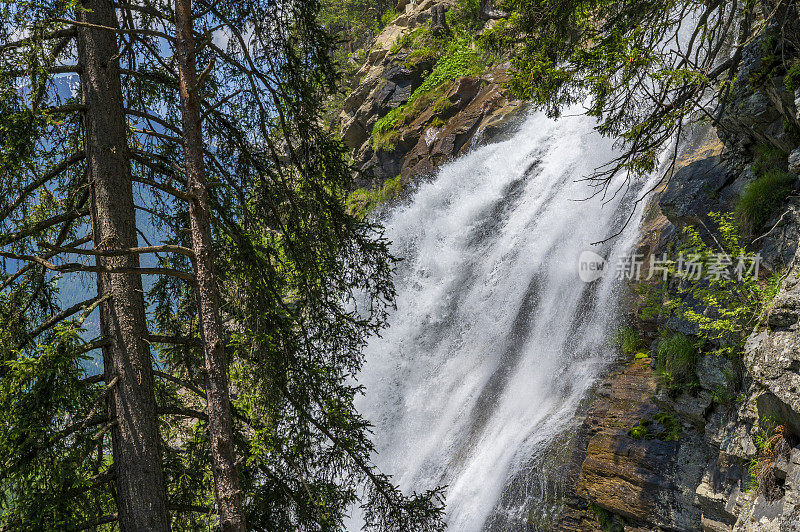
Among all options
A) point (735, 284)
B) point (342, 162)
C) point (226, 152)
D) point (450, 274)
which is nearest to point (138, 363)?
point (226, 152)

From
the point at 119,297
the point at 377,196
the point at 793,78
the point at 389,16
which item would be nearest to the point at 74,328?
the point at 119,297

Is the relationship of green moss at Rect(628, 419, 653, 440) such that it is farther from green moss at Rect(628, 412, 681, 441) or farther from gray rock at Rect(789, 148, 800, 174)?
gray rock at Rect(789, 148, 800, 174)

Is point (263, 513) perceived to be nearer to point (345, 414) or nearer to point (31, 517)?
point (345, 414)

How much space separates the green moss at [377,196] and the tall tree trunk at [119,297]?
13.0m

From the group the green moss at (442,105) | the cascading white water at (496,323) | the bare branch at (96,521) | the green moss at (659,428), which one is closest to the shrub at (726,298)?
the green moss at (659,428)

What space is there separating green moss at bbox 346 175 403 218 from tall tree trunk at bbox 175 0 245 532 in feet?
44.0

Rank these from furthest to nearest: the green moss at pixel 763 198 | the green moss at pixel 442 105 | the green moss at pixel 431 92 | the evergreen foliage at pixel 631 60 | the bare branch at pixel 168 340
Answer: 1. the green moss at pixel 431 92
2. the green moss at pixel 442 105
3. the green moss at pixel 763 198
4. the evergreen foliage at pixel 631 60
5. the bare branch at pixel 168 340

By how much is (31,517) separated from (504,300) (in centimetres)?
926

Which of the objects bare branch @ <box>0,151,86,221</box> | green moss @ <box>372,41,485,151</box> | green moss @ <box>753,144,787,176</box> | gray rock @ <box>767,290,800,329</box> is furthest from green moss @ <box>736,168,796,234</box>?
green moss @ <box>372,41,485,151</box>

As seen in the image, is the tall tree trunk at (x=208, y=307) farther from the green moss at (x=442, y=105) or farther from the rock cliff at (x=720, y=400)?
the green moss at (x=442, y=105)

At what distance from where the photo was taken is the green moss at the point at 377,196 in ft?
59.6

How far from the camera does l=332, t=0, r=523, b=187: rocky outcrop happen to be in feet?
57.4

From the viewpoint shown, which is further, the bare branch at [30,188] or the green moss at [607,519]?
the green moss at [607,519]

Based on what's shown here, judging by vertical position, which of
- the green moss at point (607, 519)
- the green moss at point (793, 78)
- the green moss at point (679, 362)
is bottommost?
the green moss at point (607, 519)
